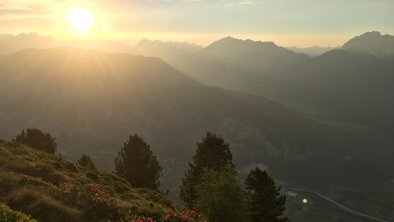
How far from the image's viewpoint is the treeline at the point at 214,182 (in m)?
49.2

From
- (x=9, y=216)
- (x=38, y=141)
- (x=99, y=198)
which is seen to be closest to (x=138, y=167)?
(x=38, y=141)

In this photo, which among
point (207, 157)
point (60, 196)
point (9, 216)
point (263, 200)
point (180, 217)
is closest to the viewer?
point (9, 216)

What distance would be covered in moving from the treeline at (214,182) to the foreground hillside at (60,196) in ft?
20.5

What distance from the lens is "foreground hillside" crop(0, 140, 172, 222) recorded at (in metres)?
34.1

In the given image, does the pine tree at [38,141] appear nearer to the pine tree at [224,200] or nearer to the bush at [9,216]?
the pine tree at [224,200]

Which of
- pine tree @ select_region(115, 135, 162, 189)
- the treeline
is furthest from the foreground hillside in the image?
pine tree @ select_region(115, 135, 162, 189)

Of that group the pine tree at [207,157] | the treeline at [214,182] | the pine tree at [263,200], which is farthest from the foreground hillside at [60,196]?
the pine tree at [207,157]

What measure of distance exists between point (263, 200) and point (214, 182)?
1797 cm

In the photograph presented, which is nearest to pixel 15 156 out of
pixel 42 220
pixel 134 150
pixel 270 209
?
pixel 42 220

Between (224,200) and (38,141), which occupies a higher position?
(38,141)

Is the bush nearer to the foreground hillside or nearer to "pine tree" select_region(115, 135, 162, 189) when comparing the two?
the foreground hillside

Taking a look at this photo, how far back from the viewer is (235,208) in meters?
48.6

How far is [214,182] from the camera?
169ft

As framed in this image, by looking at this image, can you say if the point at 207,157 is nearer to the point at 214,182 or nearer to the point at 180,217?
the point at 214,182
